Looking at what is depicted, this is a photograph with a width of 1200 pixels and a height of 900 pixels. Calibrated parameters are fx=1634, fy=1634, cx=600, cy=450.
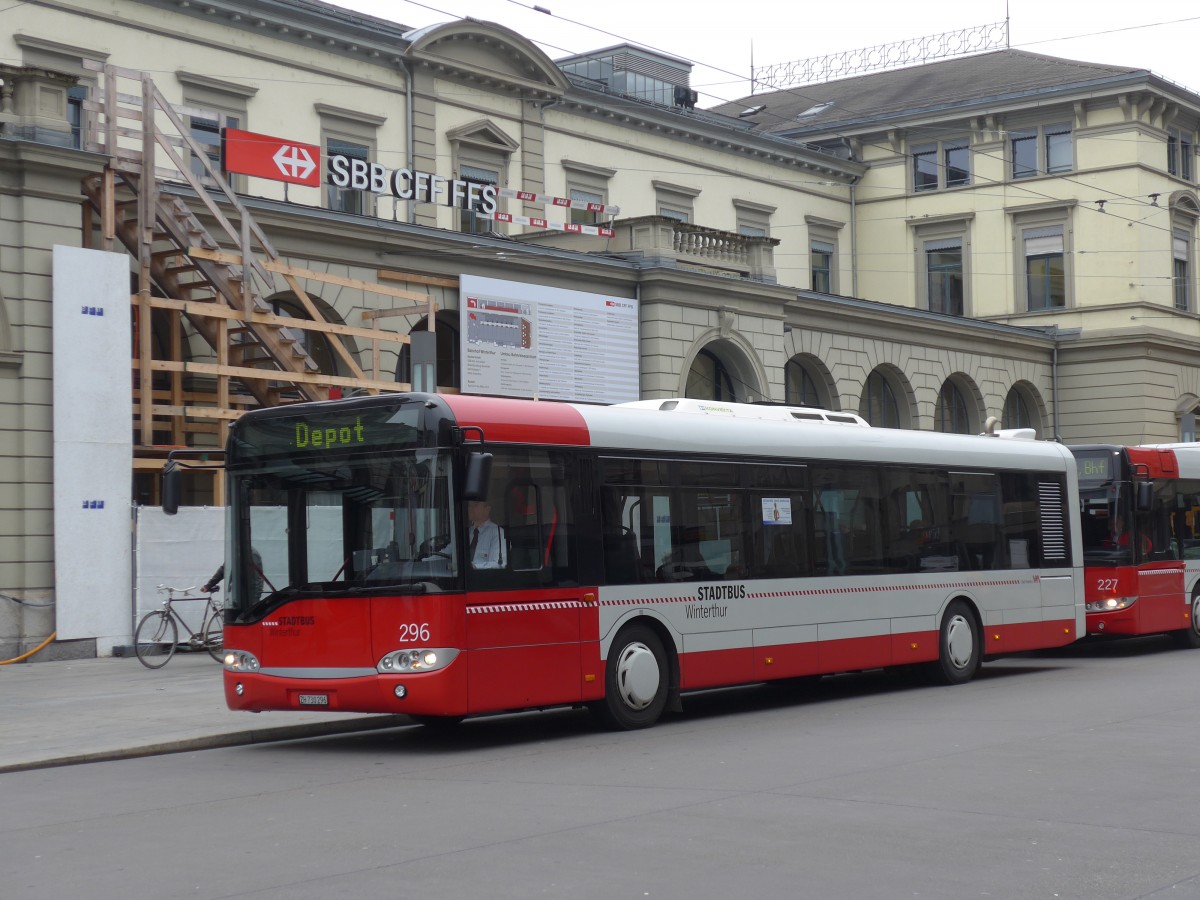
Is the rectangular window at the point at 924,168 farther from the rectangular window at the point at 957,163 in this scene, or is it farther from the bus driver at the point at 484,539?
the bus driver at the point at 484,539

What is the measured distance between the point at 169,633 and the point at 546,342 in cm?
1107

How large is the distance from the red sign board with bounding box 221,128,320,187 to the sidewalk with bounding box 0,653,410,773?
8538mm

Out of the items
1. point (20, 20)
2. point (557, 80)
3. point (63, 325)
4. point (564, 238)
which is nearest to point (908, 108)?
point (557, 80)

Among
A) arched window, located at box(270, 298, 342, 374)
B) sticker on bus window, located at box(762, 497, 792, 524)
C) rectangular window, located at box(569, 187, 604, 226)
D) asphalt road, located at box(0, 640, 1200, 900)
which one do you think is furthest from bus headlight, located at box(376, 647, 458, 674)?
rectangular window, located at box(569, 187, 604, 226)

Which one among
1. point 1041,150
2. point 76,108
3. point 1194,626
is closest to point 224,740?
point 1194,626

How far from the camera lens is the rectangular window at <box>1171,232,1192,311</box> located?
48812 mm

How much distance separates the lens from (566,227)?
30359mm

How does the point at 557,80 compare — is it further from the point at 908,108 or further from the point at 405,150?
the point at 908,108

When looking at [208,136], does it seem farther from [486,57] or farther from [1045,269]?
[1045,269]

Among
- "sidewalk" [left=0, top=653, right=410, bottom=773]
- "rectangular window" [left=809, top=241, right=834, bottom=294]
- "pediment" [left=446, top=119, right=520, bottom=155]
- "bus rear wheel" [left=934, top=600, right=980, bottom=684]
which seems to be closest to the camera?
"sidewalk" [left=0, top=653, right=410, bottom=773]

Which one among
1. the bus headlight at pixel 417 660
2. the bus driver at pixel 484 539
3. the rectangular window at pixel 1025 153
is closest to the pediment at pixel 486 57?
the rectangular window at pixel 1025 153

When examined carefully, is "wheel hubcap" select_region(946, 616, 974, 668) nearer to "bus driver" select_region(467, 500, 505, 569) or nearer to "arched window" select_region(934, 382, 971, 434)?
"bus driver" select_region(467, 500, 505, 569)

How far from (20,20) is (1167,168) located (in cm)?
3372

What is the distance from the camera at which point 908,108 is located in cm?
4978
